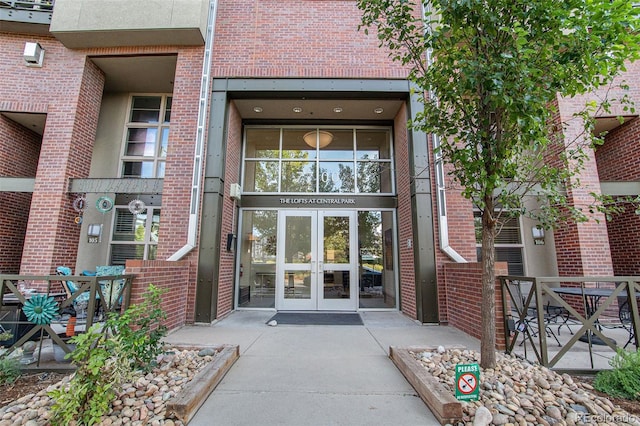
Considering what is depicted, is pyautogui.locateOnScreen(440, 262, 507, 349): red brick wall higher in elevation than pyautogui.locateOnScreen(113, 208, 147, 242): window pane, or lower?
lower

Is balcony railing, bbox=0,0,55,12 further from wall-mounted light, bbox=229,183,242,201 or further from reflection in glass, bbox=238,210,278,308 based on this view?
reflection in glass, bbox=238,210,278,308

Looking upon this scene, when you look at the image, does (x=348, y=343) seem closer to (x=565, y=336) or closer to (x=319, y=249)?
(x=319, y=249)

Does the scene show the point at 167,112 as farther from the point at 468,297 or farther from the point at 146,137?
the point at 468,297

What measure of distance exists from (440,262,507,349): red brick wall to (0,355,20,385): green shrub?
5488 mm

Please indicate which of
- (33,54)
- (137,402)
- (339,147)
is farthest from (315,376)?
(33,54)

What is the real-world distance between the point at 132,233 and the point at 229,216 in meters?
3.02

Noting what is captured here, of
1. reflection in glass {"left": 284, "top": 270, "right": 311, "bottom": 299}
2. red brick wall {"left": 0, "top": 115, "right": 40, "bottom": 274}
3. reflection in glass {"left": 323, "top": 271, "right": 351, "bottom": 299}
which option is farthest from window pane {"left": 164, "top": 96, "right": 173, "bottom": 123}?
reflection in glass {"left": 323, "top": 271, "right": 351, "bottom": 299}

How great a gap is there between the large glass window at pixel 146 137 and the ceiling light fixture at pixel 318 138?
149 inches

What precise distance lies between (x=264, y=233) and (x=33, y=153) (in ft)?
21.3

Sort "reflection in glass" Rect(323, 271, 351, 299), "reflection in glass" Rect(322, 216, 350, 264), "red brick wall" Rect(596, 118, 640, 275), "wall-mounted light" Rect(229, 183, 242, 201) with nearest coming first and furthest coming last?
"wall-mounted light" Rect(229, 183, 242, 201)
"red brick wall" Rect(596, 118, 640, 275)
"reflection in glass" Rect(323, 271, 351, 299)
"reflection in glass" Rect(322, 216, 350, 264)

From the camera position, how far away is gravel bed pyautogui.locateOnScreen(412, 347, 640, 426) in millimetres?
2197

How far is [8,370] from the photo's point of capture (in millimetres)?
2881

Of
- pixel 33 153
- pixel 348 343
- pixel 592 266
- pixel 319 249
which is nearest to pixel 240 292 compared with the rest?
pixel 319 249

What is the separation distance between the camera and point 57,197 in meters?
5.98
